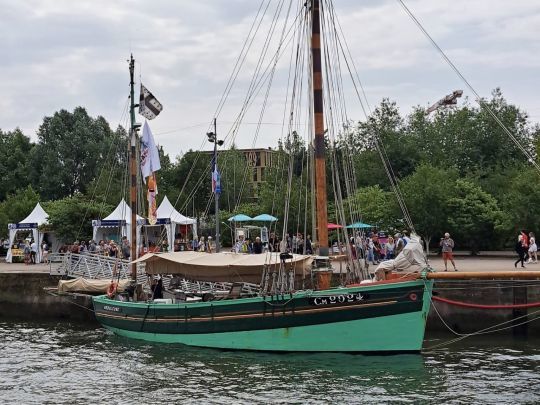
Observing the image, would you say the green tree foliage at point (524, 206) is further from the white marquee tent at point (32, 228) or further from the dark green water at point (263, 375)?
the white marquee tent at point (32, 228)

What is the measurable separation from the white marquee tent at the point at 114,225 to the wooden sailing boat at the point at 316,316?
21.3 m

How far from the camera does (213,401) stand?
18.5 m

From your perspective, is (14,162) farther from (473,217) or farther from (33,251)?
(473,217)

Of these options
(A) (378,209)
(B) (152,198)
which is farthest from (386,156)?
(B) (152,198)

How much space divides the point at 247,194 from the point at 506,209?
41.7 m

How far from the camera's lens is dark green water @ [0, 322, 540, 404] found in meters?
18.9

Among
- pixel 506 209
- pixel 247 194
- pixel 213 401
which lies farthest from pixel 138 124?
pixel 247 194

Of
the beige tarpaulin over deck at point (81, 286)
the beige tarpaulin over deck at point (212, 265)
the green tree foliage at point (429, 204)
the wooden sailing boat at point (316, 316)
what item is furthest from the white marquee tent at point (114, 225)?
the wooden sailing boat at point (316, 316)

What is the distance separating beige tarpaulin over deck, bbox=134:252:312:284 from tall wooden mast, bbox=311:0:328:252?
1716mm

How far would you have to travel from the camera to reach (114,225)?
48781 millimetres

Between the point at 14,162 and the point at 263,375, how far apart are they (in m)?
77.3

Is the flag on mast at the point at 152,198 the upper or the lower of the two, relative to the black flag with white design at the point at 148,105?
lower

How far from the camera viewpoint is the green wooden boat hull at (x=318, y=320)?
22734 millimetres

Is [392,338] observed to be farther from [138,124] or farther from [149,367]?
[138,124]
